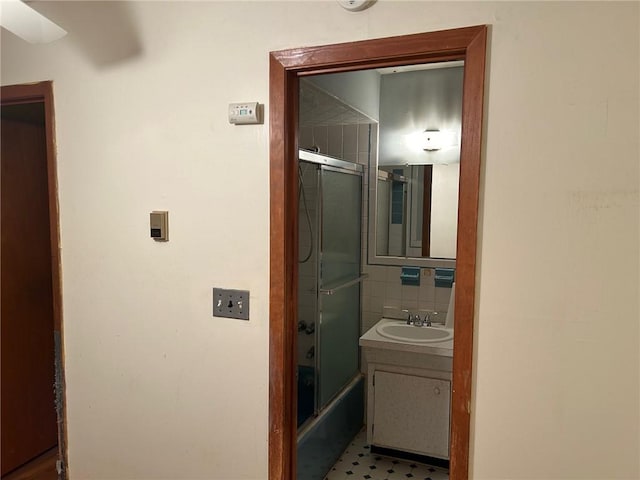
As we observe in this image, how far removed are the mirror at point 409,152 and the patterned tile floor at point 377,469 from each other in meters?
1.19

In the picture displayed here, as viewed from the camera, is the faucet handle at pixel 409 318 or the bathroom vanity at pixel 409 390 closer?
the bathroom vanity at pixel 409 390

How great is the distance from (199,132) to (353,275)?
5.22 feet

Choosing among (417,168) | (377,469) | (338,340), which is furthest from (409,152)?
(377,469)

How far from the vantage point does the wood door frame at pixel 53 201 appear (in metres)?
1.77

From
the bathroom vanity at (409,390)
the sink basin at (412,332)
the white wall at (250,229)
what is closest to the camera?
the white wall at (250,229)

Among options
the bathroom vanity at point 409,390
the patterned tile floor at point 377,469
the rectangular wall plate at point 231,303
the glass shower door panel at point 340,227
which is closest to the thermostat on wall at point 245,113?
the rectangular wall plate at point 231,303

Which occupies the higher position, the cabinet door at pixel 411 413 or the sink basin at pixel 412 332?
the sink basin at pixel 412 332

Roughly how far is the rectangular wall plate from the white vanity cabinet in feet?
4.09

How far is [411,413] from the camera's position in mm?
2479

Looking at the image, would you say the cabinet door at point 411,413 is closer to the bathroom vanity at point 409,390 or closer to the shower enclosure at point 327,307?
the bathroom vanity at point 409,390

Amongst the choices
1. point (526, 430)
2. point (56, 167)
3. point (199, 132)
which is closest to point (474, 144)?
point (526, 430)

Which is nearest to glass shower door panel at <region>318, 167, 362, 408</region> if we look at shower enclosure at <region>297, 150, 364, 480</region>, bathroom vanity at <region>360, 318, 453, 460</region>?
shower enclosure at <region>297, 150, 364, 480</region>

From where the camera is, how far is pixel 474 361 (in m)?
1.26

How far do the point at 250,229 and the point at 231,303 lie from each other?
270 mm
